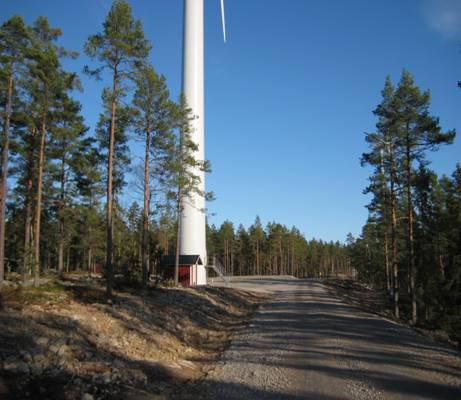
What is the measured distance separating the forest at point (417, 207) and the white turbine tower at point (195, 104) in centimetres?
1408

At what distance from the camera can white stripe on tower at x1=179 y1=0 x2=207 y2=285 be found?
32094mm

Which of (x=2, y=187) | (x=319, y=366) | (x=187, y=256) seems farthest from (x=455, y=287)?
(x=2, y=187)

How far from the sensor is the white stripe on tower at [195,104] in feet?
105

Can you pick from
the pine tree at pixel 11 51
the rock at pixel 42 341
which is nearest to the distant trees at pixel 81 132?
the pine tree at pixel 11 51

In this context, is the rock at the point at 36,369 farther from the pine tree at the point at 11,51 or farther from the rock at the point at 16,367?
the pine tree at the point at 11,51

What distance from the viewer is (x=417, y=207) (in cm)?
3769

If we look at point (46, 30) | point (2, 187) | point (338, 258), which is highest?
point (46, 30)

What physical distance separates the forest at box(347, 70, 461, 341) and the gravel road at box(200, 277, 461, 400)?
1026cm

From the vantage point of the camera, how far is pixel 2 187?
14.5 m

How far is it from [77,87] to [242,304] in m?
17.7

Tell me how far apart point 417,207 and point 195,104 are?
2459 centimetres

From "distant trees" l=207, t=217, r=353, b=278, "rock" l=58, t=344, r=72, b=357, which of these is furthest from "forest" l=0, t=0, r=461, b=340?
"distant trees" l=207, t=217, r=353, b=278

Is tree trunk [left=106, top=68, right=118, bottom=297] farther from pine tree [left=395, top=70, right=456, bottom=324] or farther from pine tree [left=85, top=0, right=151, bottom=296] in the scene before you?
pine tree [left=395, top=70, right=456, bottom=324]

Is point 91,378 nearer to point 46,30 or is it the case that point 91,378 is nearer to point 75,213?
point 46,30
